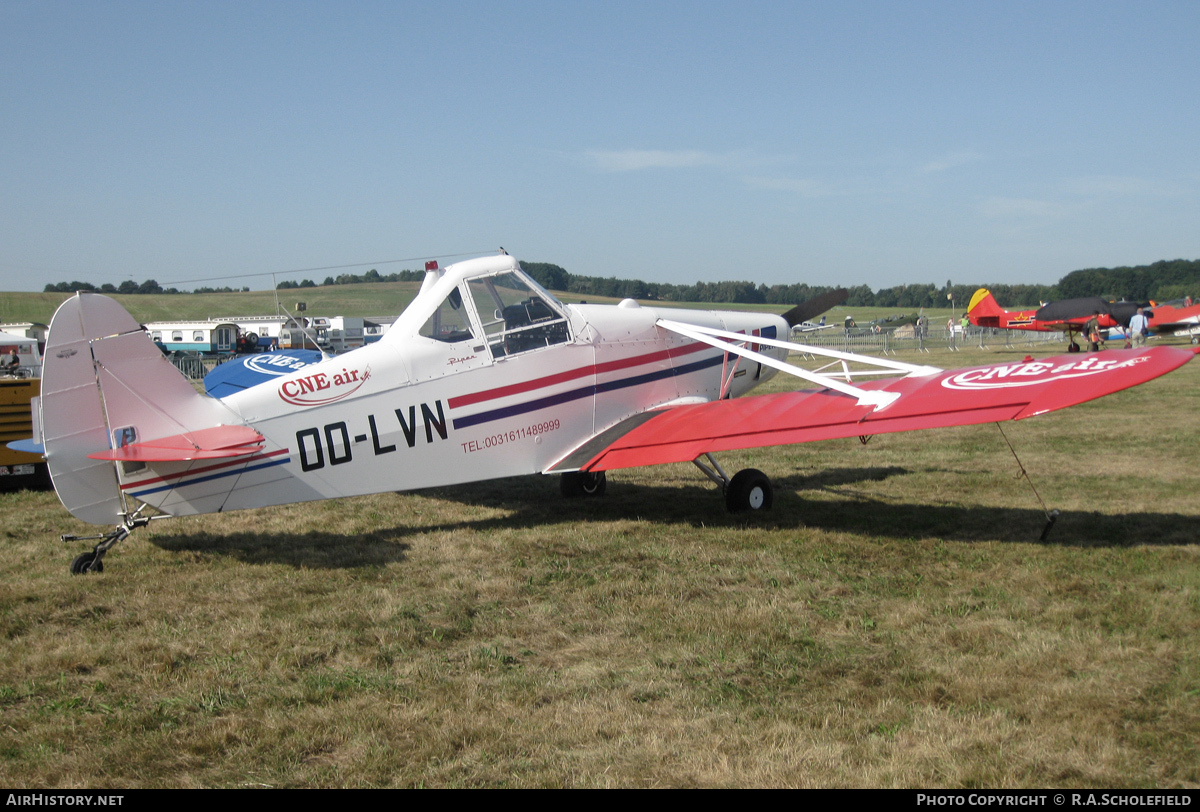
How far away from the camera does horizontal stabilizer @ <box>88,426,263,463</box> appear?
5.84 meters

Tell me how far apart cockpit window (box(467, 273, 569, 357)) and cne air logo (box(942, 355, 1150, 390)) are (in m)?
3.54

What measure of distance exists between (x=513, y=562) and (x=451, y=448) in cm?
129

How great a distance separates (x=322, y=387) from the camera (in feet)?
22.4

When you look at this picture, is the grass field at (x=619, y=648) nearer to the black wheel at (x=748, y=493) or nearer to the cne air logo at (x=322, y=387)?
the black wheel at (x=748, y=493)

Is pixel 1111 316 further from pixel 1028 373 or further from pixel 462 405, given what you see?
pixel 462 405

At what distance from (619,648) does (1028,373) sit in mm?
3824

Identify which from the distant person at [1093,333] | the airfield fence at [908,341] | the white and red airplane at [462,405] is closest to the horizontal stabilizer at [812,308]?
the white and red airplane at [462,405]

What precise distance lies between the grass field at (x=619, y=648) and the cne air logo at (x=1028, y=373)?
1.31 meters

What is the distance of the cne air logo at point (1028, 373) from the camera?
595 centimetres

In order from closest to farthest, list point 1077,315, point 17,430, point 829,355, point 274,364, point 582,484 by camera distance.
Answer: point 829,355 < point 582,484 < point 274,364 < point 17,430 < point 1077,315

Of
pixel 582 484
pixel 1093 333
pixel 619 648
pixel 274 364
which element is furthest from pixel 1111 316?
pixel 619 648

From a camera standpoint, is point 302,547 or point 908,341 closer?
point 302,547

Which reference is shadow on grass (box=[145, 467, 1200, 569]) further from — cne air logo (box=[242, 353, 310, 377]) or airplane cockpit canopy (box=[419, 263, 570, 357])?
cne air logo (box=[242, 353, 310, 377])

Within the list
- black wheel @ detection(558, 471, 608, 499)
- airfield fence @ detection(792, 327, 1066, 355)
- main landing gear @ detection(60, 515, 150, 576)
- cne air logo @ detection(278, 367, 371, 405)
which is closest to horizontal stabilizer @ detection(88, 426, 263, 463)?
cne air logo @ detection(278, 367, 371, 405)
